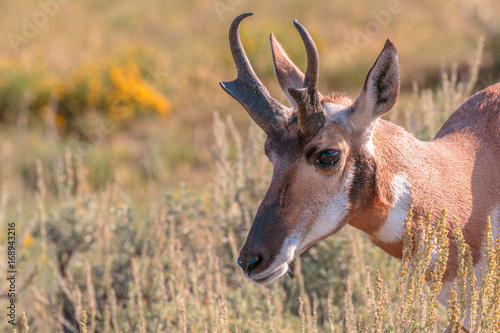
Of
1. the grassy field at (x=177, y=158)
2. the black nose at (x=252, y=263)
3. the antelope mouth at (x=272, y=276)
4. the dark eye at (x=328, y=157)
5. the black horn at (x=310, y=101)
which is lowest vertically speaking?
the grassy field at (x=177, y=158)

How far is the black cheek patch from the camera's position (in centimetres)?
276

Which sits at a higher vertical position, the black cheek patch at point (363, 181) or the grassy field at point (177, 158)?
the black cheek patch at point (363, 181)

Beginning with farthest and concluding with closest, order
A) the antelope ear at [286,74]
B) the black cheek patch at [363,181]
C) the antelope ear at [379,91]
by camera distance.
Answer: the antelope ear at [286,74], the black cheek patch at [363,181], the antelope ear at [379,91]

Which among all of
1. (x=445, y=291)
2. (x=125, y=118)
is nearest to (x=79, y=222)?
(x=445, y=291)

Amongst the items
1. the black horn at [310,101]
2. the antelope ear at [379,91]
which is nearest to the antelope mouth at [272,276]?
the black horn at [310,101]

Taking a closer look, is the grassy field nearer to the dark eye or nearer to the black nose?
the black nose

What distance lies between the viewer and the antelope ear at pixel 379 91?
2.64 m

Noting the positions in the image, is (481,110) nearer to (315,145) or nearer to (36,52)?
(315,145)

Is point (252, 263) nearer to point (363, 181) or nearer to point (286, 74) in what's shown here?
point (363, 181)

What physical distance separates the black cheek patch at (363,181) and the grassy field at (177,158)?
398 mm

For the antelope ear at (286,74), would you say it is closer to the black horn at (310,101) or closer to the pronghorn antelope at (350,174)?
the pronghorn antelope at (350,174)

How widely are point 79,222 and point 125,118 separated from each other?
19.4 ft

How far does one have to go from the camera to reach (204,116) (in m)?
11.3

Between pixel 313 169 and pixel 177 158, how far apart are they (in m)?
7.10
